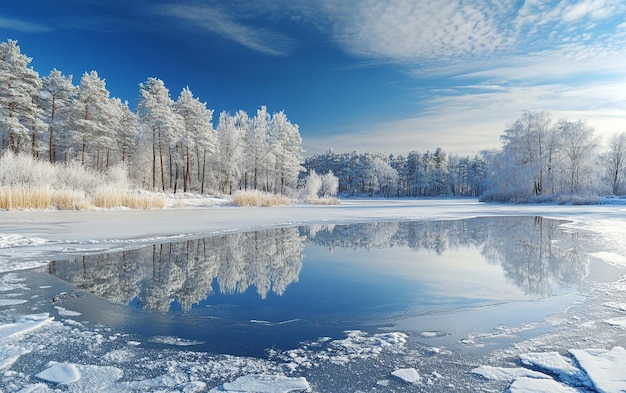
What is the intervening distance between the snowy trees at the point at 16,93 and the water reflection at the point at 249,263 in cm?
2729

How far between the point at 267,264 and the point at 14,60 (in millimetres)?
33300

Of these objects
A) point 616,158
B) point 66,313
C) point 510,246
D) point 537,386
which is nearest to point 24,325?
point 66,313

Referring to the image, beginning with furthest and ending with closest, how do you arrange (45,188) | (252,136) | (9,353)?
(252,136) → (45,188) → (9,353)

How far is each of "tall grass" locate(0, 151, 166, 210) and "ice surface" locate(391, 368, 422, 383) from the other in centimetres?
1743

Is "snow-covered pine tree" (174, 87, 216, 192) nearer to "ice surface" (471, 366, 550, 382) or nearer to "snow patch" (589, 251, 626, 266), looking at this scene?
"snow patch" (589, 251, 626, 266)

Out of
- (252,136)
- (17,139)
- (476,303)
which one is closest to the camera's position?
(476,303)

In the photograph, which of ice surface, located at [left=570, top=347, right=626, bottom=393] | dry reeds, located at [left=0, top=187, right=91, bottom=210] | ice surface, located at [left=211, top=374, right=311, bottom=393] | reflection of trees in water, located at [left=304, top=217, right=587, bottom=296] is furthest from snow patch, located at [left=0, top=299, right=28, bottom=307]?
dry reeds, located at [left=0, top=187, right=91, bottom=210]

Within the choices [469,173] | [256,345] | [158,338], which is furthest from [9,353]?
[469,173]

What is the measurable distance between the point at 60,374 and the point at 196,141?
4060 centimetres

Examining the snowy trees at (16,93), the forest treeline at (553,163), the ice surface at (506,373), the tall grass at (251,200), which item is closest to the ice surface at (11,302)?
the ice surface at (506,373)

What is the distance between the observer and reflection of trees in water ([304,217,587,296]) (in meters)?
5.31

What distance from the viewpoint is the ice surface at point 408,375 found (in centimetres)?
236

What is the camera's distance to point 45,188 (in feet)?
52.1

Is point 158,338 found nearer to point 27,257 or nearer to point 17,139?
point 27,257
